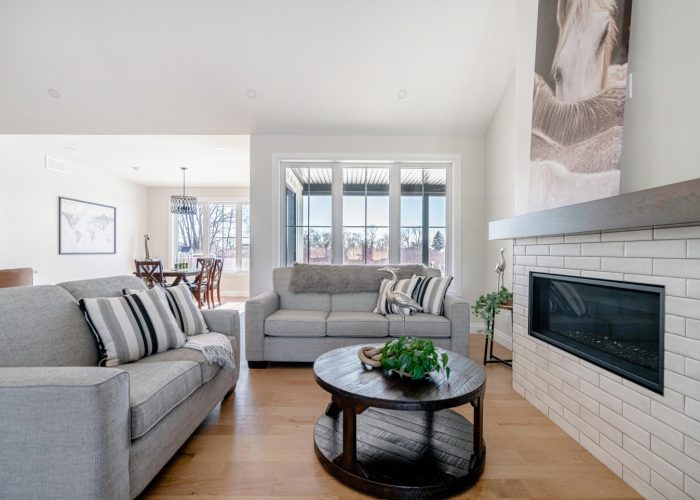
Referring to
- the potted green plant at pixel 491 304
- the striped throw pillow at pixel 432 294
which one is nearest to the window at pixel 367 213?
the striped throw pillow at pixel 432 294

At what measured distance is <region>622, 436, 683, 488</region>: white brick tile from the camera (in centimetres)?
131

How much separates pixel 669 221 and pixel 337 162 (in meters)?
3.29

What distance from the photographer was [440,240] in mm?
4152

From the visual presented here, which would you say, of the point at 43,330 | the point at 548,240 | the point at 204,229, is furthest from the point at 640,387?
the point at 204,229

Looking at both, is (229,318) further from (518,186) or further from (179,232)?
(179,232)

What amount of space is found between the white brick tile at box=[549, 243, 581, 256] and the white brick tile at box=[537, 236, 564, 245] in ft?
0.10

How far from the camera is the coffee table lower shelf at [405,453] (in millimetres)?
1408

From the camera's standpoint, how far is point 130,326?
1781mm

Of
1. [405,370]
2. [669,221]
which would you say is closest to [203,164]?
[405,370]

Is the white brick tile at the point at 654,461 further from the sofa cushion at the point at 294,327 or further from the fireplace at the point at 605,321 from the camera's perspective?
the sofa cushion at the point at 294,327

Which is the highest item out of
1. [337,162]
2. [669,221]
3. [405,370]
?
[337,162]

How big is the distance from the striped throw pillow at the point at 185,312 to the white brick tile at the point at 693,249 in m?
2.51

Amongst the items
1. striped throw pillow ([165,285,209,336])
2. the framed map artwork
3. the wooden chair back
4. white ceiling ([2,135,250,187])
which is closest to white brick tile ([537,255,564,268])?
striped throw pillow ([165,285,209,336])

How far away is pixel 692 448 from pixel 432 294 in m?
1.89
